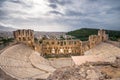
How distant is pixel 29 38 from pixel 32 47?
9.12ft

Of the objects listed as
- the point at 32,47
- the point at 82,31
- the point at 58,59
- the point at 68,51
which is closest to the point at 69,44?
the point at 68,51

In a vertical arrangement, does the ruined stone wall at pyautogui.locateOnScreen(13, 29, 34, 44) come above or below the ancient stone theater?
above

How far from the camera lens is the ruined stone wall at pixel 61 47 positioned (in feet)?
212

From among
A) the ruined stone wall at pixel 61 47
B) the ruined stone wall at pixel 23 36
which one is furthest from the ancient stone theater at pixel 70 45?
the ruined stone wall at pixel 23 36

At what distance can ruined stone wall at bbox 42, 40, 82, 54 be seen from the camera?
212ft

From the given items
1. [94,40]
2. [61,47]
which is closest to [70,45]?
[61,47]

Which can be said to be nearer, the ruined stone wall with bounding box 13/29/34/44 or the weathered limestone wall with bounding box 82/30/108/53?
the ruined stone wall with bounding box 13/29/34/44

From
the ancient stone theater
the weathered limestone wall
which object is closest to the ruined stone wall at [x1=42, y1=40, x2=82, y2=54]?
the ancient stone theater

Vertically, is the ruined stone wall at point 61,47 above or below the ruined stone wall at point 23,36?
below

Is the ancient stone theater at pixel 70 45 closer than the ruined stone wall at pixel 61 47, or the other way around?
the ancient stone theater at pixel 70 45

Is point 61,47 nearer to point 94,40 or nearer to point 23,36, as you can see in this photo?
point 94,40

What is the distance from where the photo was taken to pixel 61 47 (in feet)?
215

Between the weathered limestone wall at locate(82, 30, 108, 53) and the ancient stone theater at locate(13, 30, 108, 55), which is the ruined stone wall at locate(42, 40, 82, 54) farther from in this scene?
the weathered limestone wall at locate(82, 30, 108, 53)

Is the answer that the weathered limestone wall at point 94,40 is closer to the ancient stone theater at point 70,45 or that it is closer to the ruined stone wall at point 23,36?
the ancient stone theater at point 70,45
